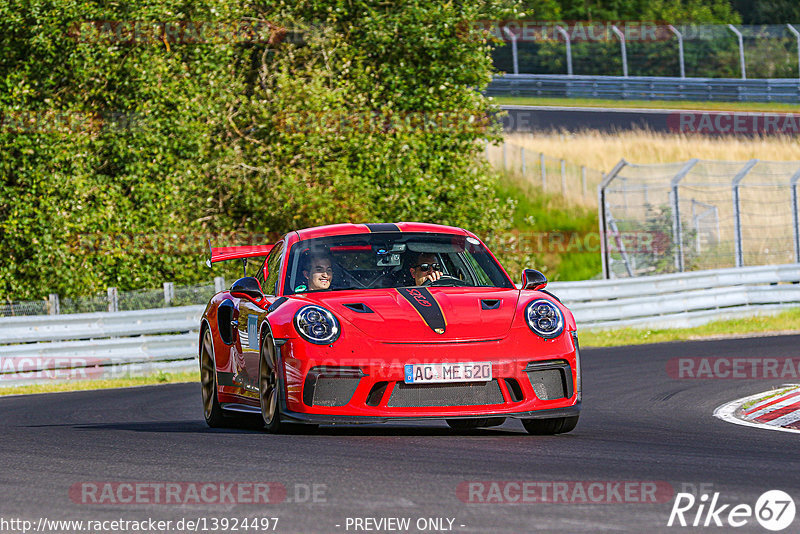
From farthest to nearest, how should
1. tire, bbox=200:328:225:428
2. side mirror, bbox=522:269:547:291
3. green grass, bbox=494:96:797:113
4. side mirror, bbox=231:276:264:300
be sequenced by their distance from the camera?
green grass, bbox=494:96:797:113, tire, bbox=200:328:225:428, side mirror, bbox=231:276:264:300, side mirror, bbox=522:269:547:291

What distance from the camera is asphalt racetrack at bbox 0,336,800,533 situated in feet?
17.2

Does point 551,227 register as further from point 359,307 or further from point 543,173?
point 359,307

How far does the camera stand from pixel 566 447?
291 inches

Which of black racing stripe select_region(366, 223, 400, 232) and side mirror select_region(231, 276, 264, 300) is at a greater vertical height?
black racing stripe select_region(366, 223, 400, 232)

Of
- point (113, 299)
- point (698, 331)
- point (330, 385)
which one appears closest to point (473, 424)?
point (330, 385)

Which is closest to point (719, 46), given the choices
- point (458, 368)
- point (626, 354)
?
point (626, 354)

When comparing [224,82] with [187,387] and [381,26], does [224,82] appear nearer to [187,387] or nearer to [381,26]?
[381,26]

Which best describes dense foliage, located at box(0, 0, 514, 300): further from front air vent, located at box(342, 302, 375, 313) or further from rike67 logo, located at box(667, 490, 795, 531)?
rike67 logo, located at box(667, 490, 795, 531)

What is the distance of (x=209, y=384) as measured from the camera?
1019 cm

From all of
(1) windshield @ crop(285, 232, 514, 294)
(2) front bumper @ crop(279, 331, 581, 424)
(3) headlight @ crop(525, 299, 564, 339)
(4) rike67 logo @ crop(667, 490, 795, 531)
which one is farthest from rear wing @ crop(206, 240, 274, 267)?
(4) rike67 logo @ crop(667, 490, 795, 531)

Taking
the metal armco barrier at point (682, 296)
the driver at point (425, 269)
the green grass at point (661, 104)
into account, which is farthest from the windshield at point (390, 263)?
the green grass at point (661, 104)

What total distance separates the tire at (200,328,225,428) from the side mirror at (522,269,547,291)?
8.48 feet

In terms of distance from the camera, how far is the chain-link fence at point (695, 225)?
22375mm

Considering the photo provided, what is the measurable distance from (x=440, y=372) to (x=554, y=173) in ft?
92.5
